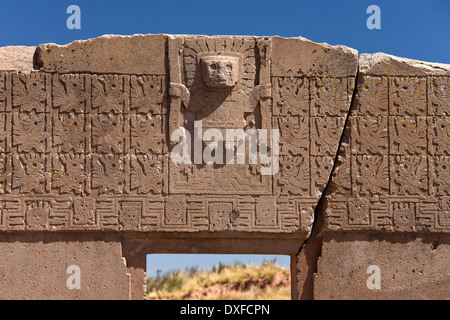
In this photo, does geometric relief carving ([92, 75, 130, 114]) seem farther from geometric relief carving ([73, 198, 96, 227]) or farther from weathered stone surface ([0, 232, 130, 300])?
weathered stone surface ([0, 232, 130, 300])

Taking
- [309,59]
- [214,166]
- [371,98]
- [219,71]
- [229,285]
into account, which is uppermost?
[309,59]

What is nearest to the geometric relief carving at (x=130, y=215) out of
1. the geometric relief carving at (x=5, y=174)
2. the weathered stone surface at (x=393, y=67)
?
the geometric relief carving at (x=5, y=174)

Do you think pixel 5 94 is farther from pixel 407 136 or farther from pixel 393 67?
pixel 407 136

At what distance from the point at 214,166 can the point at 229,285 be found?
8.26 metres

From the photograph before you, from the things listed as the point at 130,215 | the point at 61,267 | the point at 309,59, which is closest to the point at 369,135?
the point at 309,59

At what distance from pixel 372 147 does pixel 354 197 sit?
1.68 feet

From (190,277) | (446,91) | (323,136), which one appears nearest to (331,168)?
(323,136)

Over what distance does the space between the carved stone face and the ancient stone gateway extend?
0.01 m

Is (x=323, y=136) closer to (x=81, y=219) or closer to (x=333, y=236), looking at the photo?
(x=333, y=236)

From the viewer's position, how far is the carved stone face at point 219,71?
21.2 feet

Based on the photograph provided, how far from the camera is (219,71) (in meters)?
6.47

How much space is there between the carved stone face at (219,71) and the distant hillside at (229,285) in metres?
7.60

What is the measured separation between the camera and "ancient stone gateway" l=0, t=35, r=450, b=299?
6484mm

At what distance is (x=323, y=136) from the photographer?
6633 millimetres
